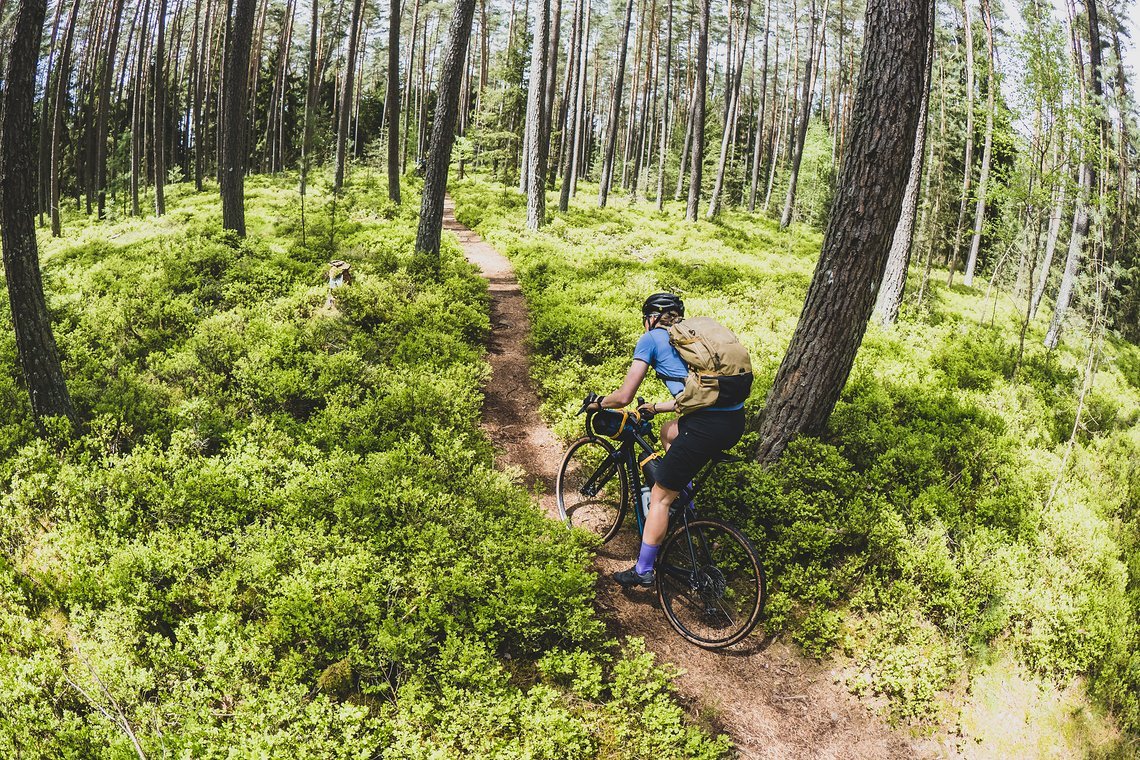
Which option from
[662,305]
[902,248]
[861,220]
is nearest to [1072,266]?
[902,248]

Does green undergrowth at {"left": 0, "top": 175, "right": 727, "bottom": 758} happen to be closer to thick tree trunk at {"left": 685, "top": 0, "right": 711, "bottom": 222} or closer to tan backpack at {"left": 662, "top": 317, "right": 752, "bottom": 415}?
tan backpack at {"left": 662, "top": 317, "right": 752, "bottom": 415}

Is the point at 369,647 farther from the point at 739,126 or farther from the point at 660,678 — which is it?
the point at 739,126

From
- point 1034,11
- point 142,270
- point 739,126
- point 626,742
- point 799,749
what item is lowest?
point 799,749

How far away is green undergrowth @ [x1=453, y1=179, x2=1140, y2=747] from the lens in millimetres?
4801

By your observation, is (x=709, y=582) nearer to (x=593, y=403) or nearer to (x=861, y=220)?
(x=593, y=403)

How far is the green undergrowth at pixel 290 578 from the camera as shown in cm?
350

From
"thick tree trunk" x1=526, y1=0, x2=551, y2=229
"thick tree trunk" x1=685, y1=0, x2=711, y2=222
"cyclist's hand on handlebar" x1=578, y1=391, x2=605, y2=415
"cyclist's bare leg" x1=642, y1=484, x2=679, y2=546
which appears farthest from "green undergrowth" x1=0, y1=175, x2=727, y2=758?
"thick tree trunk" x1=685, y1=0, x2=711, y2=222

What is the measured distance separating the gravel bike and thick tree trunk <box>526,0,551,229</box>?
12587 mm

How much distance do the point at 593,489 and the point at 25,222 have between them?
6419 mm

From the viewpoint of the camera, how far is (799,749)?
4.07m

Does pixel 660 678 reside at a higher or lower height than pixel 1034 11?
lower

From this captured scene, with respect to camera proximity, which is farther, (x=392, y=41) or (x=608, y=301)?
(x=392, y=41)

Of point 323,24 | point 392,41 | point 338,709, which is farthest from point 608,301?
point 323,24

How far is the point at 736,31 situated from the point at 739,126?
19236 millimetres
